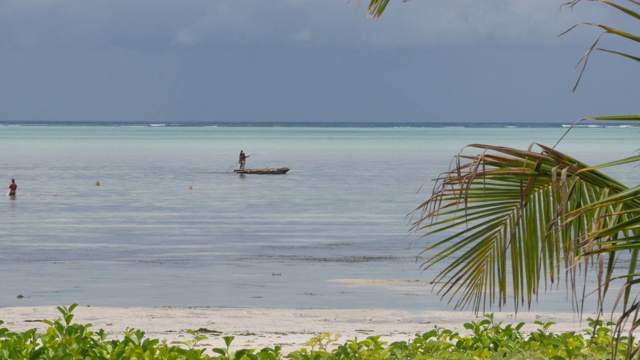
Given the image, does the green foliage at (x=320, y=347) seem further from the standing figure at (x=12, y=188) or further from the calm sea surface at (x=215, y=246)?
the standing figure at (x=12, y=188)

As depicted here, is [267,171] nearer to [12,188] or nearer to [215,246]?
[12,188]

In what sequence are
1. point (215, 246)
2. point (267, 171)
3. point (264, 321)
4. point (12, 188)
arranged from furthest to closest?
point (267, 171)
point (12, 188)
point (215, 246)
point (264, 321)

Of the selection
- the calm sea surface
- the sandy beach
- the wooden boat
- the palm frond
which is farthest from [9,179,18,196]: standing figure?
the palm frond

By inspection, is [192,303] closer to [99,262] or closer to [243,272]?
[243,272]

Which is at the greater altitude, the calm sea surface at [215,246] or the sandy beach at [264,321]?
the calm sea surface at [215,246]

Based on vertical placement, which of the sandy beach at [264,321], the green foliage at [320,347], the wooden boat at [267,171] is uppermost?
the wooden boat at [267,171]

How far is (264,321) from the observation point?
14336 millimetres

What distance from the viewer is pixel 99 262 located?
21109mm

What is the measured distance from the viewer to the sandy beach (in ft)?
43.2

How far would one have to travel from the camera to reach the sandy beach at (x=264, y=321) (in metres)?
13.2

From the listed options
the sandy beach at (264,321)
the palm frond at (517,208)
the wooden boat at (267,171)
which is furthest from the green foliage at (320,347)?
the wooden boat at (267,171)

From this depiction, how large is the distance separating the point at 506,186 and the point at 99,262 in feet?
52.2

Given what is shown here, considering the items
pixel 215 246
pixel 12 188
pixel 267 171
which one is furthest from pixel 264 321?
pixel 267 171

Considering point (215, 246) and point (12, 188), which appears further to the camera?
point (12, 188)
